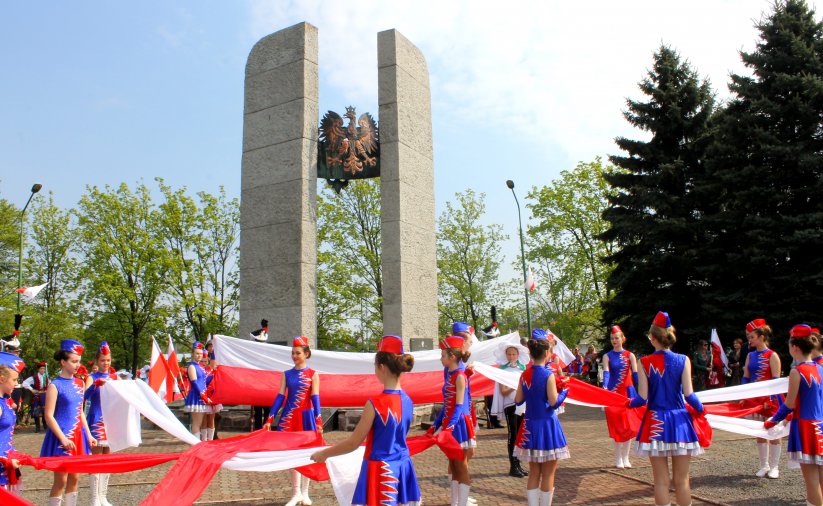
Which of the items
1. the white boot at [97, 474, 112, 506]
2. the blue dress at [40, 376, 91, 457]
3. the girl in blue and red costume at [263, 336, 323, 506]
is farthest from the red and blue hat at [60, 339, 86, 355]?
the girl in blue and red costume at [263, 336, 323, 506]

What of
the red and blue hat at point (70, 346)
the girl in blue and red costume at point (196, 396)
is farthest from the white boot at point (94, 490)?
the girl in blue and red costume at point (196, 396)

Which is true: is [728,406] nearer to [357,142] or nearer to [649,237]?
[357,142]

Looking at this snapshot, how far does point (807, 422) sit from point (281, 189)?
12801 mm

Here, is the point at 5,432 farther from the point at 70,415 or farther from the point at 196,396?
the point at 196,396

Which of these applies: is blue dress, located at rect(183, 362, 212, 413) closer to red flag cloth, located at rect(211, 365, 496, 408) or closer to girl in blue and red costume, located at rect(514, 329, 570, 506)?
red flag cloth, located at rect(211, 365, 496, 408)

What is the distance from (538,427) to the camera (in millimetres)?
6457

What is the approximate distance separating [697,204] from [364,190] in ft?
64.1

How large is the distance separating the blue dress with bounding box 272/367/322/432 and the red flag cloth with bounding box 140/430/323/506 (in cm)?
125

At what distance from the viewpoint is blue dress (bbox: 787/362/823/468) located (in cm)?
642

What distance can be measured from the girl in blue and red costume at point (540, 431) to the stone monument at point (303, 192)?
29.5 feet

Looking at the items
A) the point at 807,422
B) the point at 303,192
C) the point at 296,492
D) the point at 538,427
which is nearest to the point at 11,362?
the point at 296,492

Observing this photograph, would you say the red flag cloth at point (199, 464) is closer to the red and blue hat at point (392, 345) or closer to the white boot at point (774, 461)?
the red and blue hat at point (392, 345)

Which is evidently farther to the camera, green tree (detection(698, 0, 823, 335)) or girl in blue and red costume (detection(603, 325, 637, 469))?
green tree (detection(698, 0, 823, 335))

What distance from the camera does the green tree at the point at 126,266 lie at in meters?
Answer: 37.2
